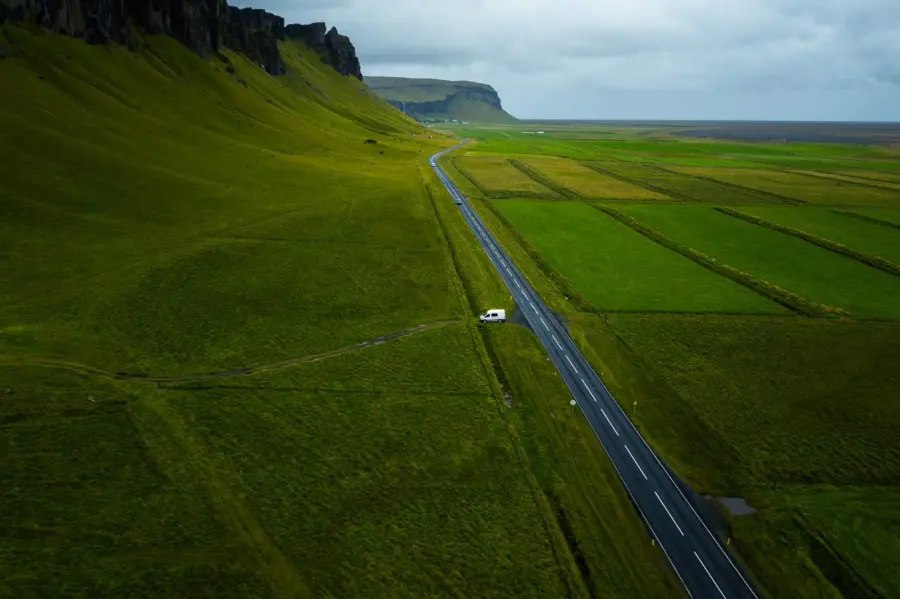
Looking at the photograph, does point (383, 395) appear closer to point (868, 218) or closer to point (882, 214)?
point (868, 218)

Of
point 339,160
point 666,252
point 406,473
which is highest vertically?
point 339,160

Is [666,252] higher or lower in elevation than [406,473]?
higher

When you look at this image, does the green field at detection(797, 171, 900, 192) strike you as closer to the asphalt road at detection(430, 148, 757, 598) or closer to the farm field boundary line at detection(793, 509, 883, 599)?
the asphalt road at detection(430, 148, 757, 598)

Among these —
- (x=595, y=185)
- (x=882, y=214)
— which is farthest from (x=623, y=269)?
(x=595, y=185)

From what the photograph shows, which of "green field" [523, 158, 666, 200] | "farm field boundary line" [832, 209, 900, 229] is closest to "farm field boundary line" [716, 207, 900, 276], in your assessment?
"farm field boundary line" [832, 209, 900, 229]

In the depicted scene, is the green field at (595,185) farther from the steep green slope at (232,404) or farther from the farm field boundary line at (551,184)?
the steep green slope at (232,404)

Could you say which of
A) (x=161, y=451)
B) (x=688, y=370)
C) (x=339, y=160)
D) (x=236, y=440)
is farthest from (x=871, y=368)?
(x=339, y=160)

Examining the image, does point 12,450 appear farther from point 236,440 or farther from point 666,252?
point 666,252
